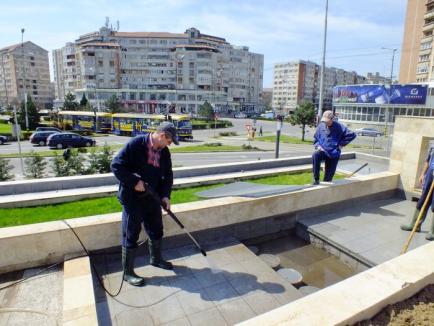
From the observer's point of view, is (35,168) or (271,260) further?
(35,168)

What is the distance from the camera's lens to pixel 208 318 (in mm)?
3135

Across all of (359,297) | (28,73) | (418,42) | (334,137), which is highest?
(418,42)

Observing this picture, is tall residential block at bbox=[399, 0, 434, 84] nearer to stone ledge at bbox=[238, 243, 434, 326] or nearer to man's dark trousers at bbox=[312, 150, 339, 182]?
man's dark trousers at bbox=[312, 150, 339, 182]

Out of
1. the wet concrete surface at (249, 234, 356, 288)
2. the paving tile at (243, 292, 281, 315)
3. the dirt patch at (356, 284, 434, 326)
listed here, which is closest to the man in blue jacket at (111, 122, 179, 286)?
the paving tile at (243, 292, 281, 315)

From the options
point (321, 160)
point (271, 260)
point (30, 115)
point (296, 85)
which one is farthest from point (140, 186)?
point (296, 85)

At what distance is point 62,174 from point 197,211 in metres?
7.73

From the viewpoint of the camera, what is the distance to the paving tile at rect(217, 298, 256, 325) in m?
3.13

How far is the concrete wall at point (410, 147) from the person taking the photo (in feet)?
23.9

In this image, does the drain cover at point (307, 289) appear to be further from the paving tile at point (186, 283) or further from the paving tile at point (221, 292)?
the paving tile at point (186, 283)

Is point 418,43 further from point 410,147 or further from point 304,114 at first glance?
point 410,147

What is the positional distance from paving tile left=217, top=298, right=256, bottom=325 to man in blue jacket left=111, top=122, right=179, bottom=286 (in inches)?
41.5

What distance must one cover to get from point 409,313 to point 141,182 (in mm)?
2901

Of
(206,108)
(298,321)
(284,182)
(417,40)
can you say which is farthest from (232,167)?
(417,40)

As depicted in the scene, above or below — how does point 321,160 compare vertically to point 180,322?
above
